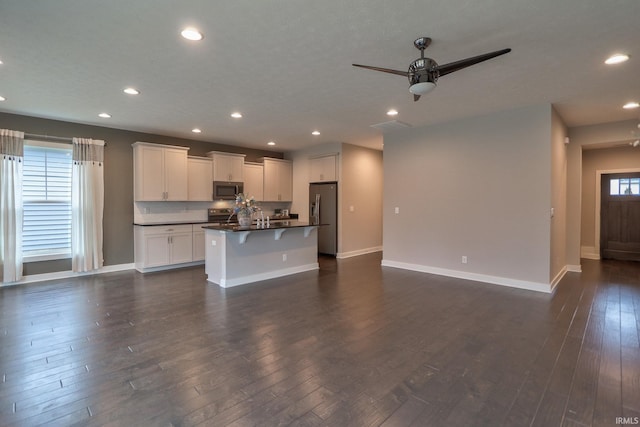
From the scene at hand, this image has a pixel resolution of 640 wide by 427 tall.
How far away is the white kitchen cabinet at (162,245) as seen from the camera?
19.1 ft

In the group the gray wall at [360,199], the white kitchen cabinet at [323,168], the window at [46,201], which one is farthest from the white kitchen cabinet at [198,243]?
the gray wall at [360,199]

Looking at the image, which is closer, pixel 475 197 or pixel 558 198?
pixel 558 198

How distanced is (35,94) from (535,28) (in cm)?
559

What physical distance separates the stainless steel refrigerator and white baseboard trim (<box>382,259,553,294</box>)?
155cm

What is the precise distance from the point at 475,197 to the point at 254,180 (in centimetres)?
494

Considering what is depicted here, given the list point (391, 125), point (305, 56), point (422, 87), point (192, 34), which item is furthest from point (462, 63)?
point (391, 125)

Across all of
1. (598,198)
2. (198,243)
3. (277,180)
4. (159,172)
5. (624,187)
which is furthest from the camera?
(277,180)

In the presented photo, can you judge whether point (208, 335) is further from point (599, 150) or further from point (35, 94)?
point (599, 150)

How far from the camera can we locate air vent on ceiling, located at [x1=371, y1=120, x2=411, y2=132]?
544 cm

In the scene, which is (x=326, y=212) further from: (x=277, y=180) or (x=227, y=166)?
(x=227, y=166)

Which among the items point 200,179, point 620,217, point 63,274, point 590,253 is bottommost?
point 63,274

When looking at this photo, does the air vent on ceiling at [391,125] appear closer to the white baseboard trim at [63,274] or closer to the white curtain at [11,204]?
the white baseboard trim at [63,274]

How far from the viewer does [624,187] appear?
6648mm

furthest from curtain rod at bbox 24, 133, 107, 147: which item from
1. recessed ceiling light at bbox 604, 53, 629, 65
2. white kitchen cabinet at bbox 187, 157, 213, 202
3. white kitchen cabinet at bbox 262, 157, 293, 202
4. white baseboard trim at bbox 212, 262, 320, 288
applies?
recessed ceiling light at bbox 604, 53, 629, 65
